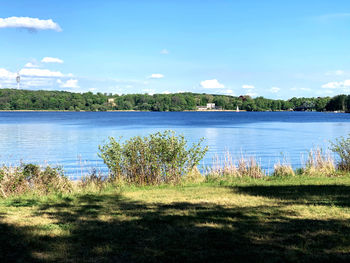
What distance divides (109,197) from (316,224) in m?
5.57

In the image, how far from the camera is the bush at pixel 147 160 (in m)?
12.7

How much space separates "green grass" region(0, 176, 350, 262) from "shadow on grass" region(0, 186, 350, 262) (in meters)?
0.01

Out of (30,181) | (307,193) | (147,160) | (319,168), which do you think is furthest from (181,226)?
(319,168)

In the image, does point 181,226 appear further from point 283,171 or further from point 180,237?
point 283,171

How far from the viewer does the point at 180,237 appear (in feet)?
20.8

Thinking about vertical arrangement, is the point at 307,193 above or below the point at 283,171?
above

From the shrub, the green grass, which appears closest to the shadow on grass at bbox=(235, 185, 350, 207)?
the green grass

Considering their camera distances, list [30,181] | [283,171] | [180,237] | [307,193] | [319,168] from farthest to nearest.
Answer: [319,168] → [283,171] → [30,181] → [307,193] → [180,237]

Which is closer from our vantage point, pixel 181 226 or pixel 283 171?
pixel 181 226

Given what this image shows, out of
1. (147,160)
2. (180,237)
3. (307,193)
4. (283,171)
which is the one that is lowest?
(283,171)

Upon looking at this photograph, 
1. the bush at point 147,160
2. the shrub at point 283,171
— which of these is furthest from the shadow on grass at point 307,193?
the shrub at point 283,171

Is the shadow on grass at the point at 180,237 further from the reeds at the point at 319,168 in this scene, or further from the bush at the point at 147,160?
the reeds at the point at 319,168

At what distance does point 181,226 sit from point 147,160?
581cm

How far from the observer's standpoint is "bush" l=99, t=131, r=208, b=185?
12.7 metres
